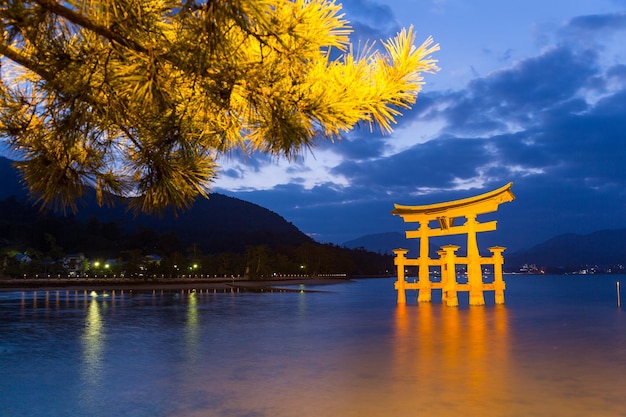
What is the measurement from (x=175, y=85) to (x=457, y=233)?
66.0ft

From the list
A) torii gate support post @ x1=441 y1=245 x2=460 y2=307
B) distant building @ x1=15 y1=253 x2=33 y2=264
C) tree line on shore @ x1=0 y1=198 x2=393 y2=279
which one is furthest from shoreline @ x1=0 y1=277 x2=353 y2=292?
torii gate support post @ x1=441 y1=245 x2=460 y2=307

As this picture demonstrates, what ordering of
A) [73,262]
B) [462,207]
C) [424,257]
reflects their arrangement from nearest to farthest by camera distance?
[462,207] < [424,257] < [73,262]

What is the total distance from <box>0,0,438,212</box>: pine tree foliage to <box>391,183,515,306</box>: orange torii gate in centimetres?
1721

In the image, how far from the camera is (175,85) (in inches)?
145

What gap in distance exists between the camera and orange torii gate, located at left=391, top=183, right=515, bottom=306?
67.9 ft

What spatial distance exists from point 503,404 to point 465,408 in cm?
63

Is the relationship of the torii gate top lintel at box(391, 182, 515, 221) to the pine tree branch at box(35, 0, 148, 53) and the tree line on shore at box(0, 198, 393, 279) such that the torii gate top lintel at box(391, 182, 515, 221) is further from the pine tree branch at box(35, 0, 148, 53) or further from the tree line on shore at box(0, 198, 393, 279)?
the tree line on shore at box(0, 198, 393, 279)

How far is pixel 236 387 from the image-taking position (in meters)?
9.02

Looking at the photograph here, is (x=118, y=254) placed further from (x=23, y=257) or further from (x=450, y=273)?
(x=450, y=273)

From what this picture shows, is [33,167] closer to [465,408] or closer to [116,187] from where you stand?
[116,187]

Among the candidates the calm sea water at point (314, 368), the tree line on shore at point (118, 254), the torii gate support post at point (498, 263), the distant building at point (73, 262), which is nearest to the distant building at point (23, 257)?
the tree line on shore at point (118, 254)

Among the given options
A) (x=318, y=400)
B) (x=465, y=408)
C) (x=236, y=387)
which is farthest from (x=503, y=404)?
(x=236, y=387)

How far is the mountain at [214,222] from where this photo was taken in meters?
122

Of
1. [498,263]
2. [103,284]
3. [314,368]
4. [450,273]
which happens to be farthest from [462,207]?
[103,284]
